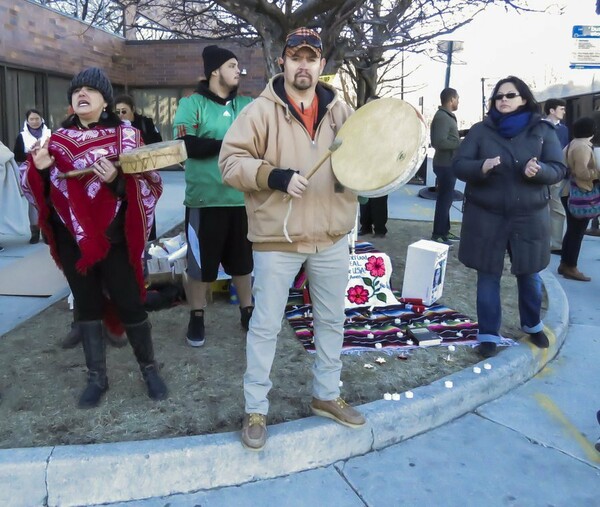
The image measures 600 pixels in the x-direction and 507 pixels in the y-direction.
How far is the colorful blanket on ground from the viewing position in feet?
13.9

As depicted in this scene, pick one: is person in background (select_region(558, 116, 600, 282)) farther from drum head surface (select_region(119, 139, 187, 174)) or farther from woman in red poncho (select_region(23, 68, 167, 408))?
drum head surface (select_region(119, 139, 187, 174))

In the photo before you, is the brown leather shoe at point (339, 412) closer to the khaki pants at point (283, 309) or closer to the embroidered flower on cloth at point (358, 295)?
the khaki pants at point (283, 309)

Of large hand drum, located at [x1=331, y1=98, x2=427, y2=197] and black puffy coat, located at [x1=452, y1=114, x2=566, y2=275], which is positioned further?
black puffy coat, located at [x1=452, y1=114, x2=566, y2=275]

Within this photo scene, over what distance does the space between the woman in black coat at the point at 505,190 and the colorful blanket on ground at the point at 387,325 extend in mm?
427

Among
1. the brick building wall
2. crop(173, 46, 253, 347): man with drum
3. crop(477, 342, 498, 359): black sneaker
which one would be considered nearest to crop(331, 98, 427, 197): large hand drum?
crop(173, 46, 253, 347): man with drum

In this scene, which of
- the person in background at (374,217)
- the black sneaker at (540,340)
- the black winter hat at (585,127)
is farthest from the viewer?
the person in background at (374,217)

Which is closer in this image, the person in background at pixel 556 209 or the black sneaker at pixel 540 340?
the black sneaker at pixel 540 340

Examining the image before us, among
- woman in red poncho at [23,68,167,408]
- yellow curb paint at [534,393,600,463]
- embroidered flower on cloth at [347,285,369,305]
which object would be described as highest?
woman in red poncho at [23,68,167,408]

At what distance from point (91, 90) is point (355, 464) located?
88.2 inches

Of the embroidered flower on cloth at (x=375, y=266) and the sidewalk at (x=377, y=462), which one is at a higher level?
the embroidered flower on cloth at (x=375, y=266)

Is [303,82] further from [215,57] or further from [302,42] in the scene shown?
[215,57]

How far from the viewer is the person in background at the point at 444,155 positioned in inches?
295

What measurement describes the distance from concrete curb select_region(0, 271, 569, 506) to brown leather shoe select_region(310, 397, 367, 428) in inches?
1.5

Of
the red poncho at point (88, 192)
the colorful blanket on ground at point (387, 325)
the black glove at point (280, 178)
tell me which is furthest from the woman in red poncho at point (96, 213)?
the colorful blanket on ground at point (387, 325)
